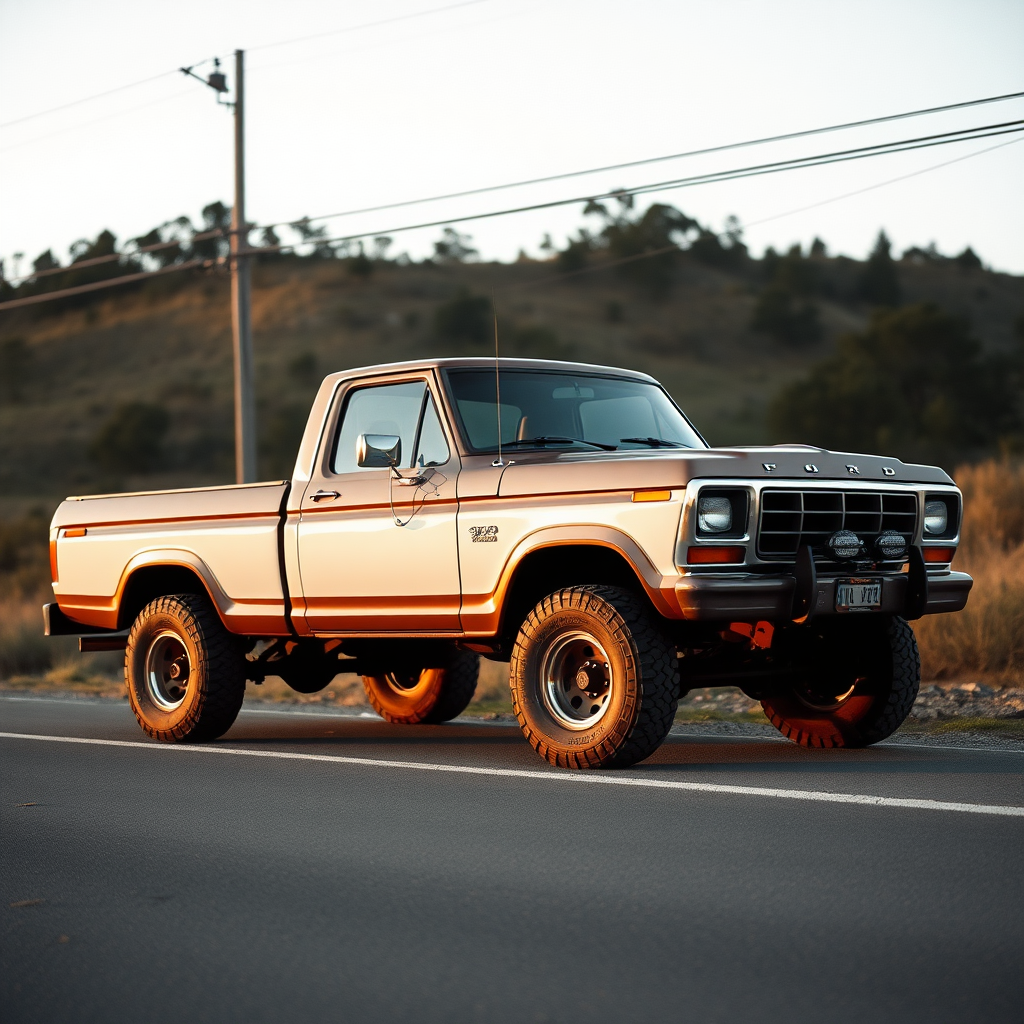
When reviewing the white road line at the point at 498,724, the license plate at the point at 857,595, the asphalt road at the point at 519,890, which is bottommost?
the white road line at the point at 498,724

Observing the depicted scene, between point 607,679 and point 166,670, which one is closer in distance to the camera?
point 607,679

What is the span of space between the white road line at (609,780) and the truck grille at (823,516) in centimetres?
127

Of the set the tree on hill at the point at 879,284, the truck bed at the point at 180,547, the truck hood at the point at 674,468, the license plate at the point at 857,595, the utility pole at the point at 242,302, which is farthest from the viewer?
the tree on hill at the point at 879,284

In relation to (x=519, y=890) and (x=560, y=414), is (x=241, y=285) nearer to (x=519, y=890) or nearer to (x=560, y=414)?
(x=560, y=414)

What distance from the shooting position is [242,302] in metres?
25.5

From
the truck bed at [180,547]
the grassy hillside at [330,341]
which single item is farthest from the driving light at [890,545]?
the grassy hillside at [330,341]

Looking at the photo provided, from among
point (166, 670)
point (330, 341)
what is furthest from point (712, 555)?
point (330, 341)

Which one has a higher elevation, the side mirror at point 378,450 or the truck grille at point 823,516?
the side mirror at point 378,450

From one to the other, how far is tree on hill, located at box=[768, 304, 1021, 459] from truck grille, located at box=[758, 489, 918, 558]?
39945mm

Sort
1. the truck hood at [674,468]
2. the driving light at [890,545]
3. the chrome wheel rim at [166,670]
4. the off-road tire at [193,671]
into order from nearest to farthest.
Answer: the truck hood at [674,468] → the driving light at [890,545] → the off-road tire at [193,671] → the chrome wheel rim at [166,670]

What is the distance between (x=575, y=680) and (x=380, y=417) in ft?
7.30

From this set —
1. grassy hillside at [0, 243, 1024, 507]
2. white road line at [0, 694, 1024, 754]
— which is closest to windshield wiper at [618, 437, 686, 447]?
white road line at [0, 694, 1024, 754]

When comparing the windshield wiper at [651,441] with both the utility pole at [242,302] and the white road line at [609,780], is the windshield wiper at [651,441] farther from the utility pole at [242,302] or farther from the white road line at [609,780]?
the utility pole at [242,302]

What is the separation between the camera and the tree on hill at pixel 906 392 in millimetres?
50562
